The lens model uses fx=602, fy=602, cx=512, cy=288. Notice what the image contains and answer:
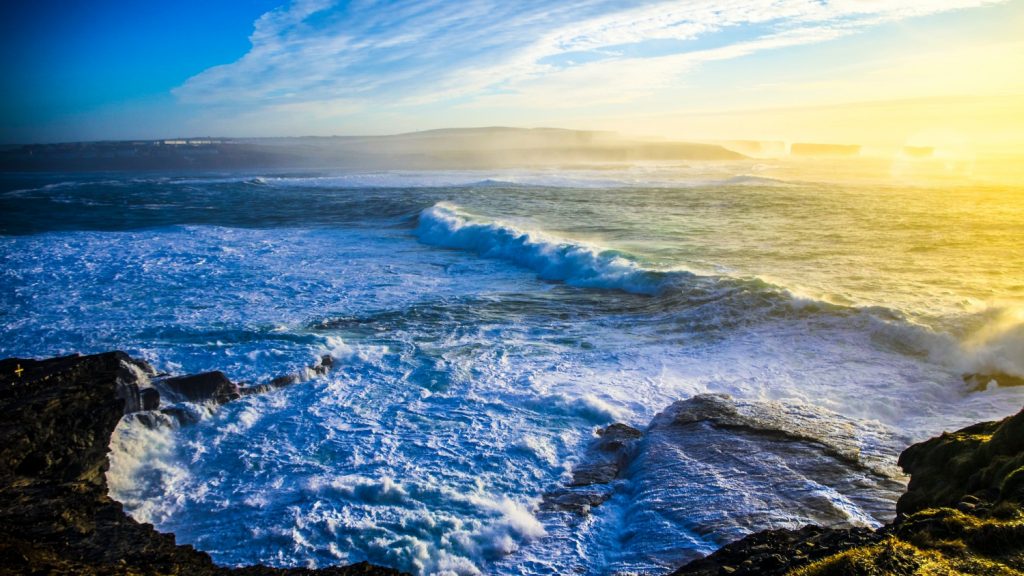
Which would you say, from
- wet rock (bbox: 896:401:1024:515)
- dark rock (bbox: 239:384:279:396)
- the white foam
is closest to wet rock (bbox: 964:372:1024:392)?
wet rock (bbox: 896:401:1024:515)

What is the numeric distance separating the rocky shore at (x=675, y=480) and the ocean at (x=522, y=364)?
10 centimetres

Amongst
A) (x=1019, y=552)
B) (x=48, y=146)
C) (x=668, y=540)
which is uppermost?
(x=48, y=146)

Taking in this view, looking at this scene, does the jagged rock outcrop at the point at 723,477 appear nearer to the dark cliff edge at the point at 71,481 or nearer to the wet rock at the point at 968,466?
the wet rock at the point at 968,466

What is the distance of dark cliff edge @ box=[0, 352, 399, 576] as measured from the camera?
13.7 ft

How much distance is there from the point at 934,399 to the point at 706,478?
154 inches

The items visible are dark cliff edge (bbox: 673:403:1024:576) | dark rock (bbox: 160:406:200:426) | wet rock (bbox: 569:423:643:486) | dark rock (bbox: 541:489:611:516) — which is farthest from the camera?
dark rock (bbox: 160:406:200:426)

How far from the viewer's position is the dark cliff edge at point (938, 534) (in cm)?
297

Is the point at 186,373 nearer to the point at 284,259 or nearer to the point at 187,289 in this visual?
the point at 187,289

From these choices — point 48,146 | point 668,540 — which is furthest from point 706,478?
point 48,146

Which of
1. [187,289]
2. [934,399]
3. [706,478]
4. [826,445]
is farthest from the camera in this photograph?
[187,289]

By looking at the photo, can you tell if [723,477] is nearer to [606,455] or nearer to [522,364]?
[606,455]

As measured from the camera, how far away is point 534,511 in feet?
18.1

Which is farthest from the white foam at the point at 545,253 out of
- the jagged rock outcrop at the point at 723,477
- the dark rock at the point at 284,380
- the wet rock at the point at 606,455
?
the dark rock at the point at 284,380

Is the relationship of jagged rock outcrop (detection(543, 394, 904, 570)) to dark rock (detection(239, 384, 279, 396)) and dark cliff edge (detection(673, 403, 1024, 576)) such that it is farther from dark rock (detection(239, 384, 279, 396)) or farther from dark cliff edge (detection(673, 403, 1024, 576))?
dark rock (detection(239, 384, 279, 396))
